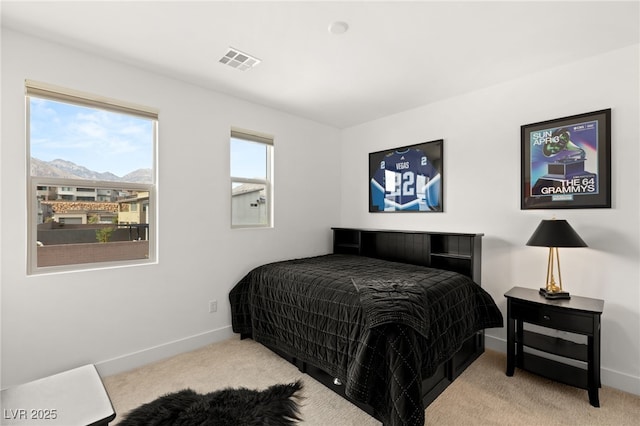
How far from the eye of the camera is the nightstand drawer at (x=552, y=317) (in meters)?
2.13

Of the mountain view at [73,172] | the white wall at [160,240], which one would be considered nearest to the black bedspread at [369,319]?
the white wall at [160,240]

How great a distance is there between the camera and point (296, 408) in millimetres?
1867

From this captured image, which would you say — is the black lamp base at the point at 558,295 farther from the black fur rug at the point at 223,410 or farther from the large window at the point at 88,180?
the large window at the point at 88,180

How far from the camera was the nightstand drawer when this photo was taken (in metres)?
2.13

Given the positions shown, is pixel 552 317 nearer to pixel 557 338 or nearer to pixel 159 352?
pixel 557 338

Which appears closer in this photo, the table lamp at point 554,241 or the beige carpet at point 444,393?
the beige carpet at point 444,393

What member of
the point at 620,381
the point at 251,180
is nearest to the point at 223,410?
the point at 251,180

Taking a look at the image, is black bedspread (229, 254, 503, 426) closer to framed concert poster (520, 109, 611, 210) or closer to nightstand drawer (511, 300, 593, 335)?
nightstand drawer (511, 300, 593, 335)

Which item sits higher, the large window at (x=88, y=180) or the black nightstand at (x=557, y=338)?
the large window at (x=88, y=180)

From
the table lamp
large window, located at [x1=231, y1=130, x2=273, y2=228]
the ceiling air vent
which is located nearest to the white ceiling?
the ceiling air vent

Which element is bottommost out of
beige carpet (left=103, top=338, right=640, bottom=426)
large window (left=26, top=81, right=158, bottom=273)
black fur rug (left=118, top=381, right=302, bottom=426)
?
beige carpet (left=103, top=338, right=640, bottom=426)

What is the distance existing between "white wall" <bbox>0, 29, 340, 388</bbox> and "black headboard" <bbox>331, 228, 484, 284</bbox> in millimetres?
715

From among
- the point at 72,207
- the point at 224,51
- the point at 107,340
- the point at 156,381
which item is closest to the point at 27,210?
the point at 72,207

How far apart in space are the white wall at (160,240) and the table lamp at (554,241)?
252cm
